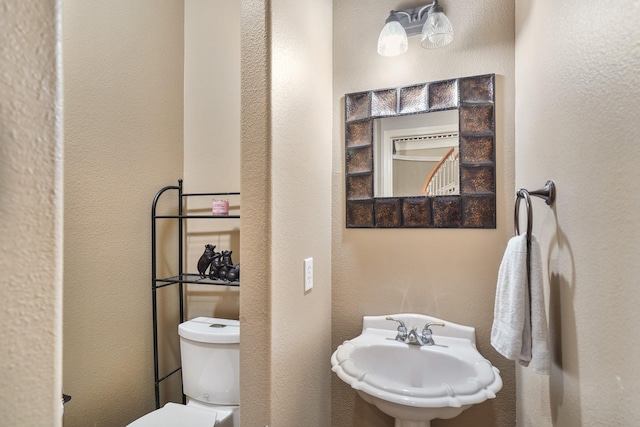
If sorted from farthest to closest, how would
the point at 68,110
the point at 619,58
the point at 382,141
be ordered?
the point at 382,141 → the point at 68,110 → the point at 619,58

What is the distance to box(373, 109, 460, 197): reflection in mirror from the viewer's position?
1438 millimetres

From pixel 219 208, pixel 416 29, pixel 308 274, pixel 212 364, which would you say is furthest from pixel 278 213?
pixel 416 29

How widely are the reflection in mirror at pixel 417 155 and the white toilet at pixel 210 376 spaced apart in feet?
3.60

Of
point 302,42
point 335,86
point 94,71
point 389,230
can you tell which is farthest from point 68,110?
point 389,230

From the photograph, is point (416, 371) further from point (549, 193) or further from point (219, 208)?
point (219, 208)

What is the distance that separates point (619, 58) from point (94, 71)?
2004 mm

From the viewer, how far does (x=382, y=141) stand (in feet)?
5.11

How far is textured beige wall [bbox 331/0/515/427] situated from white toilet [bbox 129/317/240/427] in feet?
1.70

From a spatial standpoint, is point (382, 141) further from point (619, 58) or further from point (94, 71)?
point (94, 71)

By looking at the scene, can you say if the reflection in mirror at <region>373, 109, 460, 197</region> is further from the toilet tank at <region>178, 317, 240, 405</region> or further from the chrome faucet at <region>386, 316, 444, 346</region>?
the toilet tank at <region>178, 317, 240, 405</region>

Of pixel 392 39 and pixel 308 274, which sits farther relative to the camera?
pixel 392 39

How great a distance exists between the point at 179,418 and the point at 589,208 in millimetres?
1788

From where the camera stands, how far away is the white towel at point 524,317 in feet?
2.77

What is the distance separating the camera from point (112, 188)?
1.62 meters
